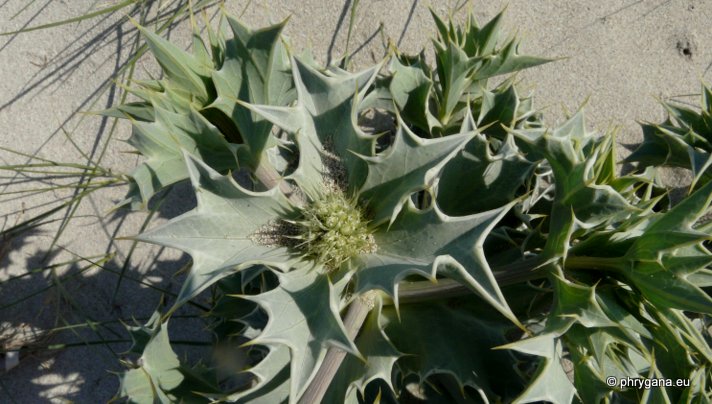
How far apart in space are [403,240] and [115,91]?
1407 mm

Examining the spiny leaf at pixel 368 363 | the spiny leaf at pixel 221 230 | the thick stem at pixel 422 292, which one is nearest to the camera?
the spiny leaf at pixel 221 230

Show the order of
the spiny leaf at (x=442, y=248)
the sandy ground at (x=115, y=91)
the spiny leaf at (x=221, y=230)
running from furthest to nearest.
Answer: the sandy ground at (x=115, y=91) → the spiny leaf at (x=221, y=230) → the spiny leaf at (x=442, y=248)

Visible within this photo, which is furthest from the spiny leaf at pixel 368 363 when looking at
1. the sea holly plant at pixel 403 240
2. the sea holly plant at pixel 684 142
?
the sea holly plant at pixel 684 142

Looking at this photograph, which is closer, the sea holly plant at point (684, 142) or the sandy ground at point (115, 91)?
the sea holly plant at point (684, 142)

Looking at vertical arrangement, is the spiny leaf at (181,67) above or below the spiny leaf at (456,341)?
above

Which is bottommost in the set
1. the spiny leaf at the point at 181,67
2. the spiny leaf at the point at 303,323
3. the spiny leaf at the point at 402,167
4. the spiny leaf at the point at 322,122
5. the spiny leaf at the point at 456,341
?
the spiny leaf at the point at 456,341

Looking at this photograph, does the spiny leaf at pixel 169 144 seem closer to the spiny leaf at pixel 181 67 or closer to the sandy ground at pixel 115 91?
the spiny leaf at pixel 181 67

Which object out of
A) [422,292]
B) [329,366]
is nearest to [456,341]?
[422,292]

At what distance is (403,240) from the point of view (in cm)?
106

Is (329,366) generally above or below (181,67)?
below

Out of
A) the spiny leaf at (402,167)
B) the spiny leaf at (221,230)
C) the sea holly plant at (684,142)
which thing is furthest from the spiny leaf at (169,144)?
the sea holly plant at (684,142)

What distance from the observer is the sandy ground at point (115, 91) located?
1.89m

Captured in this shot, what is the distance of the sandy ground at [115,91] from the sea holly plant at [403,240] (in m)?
0.51

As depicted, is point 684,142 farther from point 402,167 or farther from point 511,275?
point 402,167
